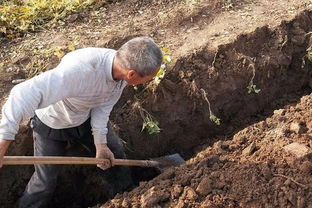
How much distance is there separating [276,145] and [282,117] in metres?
0.60

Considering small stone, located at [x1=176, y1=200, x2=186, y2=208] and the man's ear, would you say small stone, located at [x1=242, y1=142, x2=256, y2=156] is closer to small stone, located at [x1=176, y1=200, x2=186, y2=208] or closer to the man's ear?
small stone, located at [x1=176, y1=200, x2=186, y2=208]

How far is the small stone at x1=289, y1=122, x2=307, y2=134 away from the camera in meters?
4.24

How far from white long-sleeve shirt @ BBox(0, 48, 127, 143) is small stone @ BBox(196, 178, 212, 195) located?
0.90m

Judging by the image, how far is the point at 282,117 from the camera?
4590mm

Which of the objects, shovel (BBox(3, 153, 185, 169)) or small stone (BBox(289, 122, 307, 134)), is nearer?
shovel (BBox(3, 153, 185, 169))

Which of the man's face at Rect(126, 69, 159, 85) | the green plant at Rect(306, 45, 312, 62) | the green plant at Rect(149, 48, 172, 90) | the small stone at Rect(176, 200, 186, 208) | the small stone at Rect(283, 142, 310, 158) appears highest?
the man's face at Rect(126, 69, 159, 85)

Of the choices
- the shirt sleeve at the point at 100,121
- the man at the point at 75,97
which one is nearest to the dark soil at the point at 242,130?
the shirt sleeve at the point at 100,121

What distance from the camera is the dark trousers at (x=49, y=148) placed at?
3.90 m

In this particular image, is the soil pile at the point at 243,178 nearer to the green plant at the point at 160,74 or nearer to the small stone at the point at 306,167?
the small stone at the point at 306,167

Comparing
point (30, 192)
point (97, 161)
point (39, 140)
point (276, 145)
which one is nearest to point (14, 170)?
point (30, 192)

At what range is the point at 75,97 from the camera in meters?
3.42

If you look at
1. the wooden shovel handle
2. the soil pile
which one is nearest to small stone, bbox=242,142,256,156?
the soil pile

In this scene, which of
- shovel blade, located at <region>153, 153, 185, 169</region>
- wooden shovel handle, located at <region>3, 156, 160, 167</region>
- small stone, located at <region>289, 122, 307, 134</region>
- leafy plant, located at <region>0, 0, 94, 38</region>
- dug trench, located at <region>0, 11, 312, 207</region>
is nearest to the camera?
wooden shovel handle, located at <region>3, 156, 160, 167</region>

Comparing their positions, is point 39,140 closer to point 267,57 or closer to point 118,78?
point 118,78
